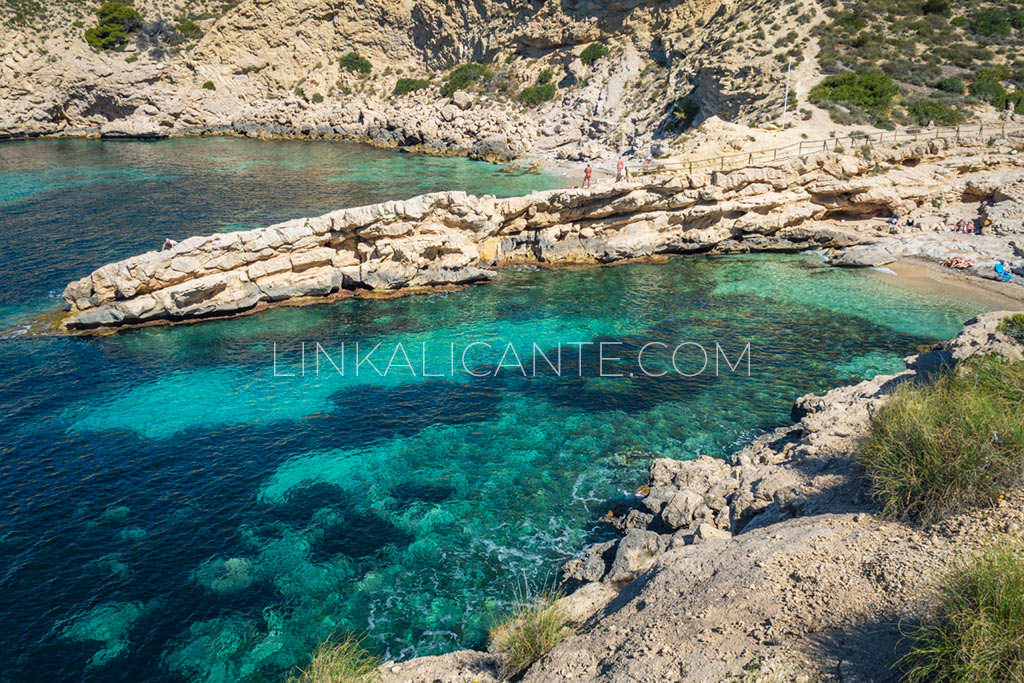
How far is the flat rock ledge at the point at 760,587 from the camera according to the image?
8086 mm

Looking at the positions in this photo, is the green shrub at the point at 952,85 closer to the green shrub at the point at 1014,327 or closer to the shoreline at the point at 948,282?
the shoreline at the point at 948,282

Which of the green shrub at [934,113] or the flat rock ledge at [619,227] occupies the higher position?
the green shrub at [934,113]

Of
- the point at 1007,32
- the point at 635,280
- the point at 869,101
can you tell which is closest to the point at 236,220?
the point at 635,280

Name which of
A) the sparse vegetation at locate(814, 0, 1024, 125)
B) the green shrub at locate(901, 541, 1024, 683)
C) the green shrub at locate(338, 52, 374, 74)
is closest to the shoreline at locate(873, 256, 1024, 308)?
the sparse vegetation at locate(814, 0, 1024, 125)

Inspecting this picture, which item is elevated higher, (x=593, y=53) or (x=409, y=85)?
(x=593, y=53)

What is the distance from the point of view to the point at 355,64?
8719cm

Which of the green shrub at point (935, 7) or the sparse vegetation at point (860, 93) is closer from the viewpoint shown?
the sparse vegetation at point (860, 93)

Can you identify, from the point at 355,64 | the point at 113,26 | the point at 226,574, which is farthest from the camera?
the point at 355,64

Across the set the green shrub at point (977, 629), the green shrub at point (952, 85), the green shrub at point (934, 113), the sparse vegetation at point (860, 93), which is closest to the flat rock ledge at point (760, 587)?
the green shrub at point (977, 629)

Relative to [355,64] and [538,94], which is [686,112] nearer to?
[538,94]

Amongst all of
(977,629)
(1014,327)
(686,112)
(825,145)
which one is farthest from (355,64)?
(977,629)

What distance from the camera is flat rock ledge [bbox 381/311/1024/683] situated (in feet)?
26.5

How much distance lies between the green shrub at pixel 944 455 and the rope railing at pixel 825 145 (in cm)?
2828

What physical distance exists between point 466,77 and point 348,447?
6912 centimetres
